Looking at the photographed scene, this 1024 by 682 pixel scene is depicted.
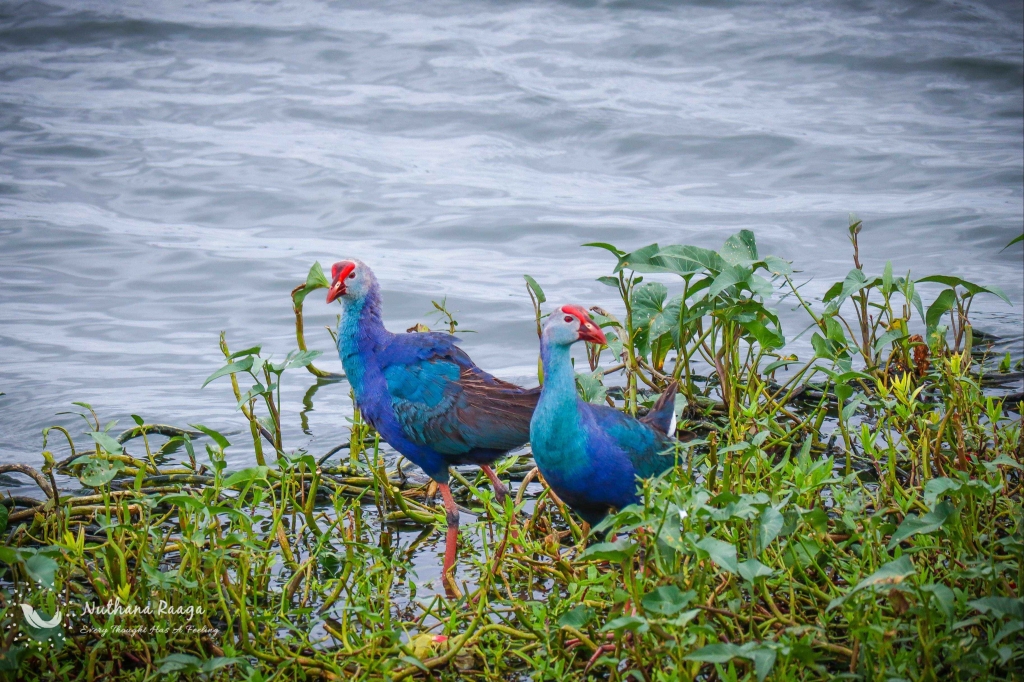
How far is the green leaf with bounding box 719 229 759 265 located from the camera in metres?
4.10

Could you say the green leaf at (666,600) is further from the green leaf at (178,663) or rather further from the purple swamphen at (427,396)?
the purple swamphen at (427,396)

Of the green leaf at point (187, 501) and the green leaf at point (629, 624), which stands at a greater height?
the green leaf at point (187, 501)

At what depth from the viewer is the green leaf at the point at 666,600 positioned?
2.59 m

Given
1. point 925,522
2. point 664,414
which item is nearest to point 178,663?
point 664,414

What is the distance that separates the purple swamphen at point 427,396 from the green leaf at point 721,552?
1562 millimetres

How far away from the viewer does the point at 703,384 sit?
20.2 feet

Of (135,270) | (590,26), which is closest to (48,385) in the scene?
(135,270)

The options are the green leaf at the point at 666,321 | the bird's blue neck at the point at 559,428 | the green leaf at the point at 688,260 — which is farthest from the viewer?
the green leaf at the point at 666,321

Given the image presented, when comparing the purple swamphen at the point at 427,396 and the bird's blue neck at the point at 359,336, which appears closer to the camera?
the purple swamphen at the point at 427,396

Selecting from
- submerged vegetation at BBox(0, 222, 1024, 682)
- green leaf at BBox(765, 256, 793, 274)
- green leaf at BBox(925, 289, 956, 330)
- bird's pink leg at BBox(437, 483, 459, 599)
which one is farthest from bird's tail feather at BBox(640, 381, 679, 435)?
green leaf at BBox(925, 289, 956, 330)

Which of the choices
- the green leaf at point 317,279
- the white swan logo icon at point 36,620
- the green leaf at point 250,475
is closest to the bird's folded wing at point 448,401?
the green leaf at point 317,279

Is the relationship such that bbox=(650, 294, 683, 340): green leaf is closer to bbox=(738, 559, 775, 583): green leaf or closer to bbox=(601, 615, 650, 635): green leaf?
bbox=(738, 559, 775, 583): green leaf

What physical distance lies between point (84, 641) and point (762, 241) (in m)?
7.40

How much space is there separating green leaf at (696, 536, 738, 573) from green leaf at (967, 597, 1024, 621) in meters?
0.59
